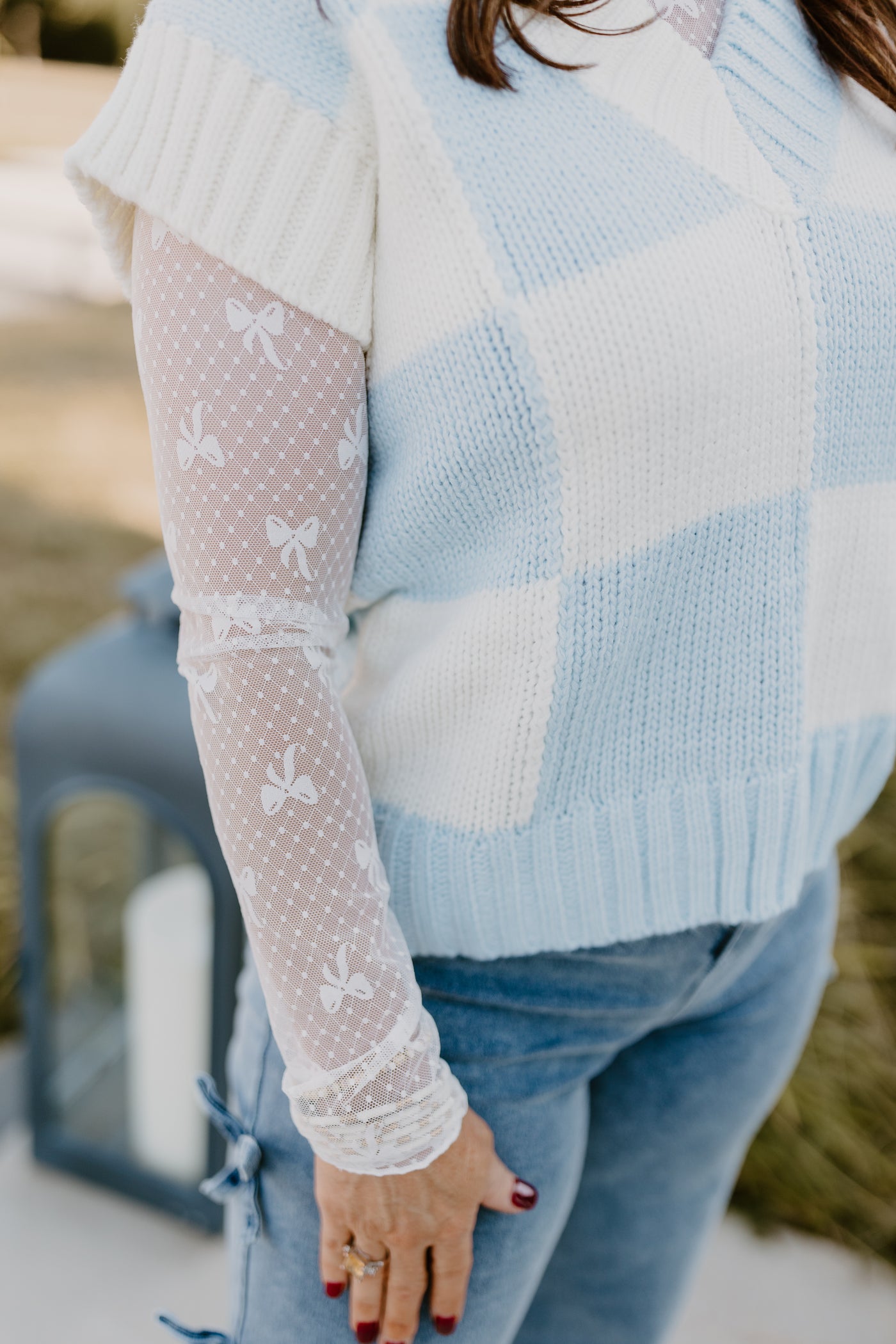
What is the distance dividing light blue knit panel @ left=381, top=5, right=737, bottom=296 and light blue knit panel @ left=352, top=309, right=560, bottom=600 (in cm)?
4

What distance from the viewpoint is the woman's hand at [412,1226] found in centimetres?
70

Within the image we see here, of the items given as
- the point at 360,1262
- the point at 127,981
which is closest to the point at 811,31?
the point at 360,1262

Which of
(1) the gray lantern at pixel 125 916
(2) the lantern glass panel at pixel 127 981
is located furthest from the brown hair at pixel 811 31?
(2) the lantern glass panel at pixel 127 981

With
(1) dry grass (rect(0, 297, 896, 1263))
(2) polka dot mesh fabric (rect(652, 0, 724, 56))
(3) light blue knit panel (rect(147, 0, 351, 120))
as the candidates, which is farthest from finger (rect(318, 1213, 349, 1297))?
(1) dry grass (rect(0, 297, 896, 1263))

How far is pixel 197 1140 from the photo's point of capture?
1639 millimetres

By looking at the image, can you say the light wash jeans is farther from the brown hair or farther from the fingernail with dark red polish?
the brown hair

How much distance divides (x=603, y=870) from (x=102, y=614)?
286 cm

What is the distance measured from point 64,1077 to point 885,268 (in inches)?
61.0

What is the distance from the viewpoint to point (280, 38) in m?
0.62

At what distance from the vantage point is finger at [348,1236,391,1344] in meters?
0.72

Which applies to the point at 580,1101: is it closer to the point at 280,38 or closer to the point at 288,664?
the point at 288,664

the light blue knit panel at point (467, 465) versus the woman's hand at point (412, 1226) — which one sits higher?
the light blue knit panel at point (467, 465)

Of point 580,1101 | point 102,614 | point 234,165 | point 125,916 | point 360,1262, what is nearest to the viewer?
point 234,165

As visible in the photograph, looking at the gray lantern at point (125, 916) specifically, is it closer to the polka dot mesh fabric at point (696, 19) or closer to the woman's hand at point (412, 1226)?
the woman's hand at point (412, 1226)
